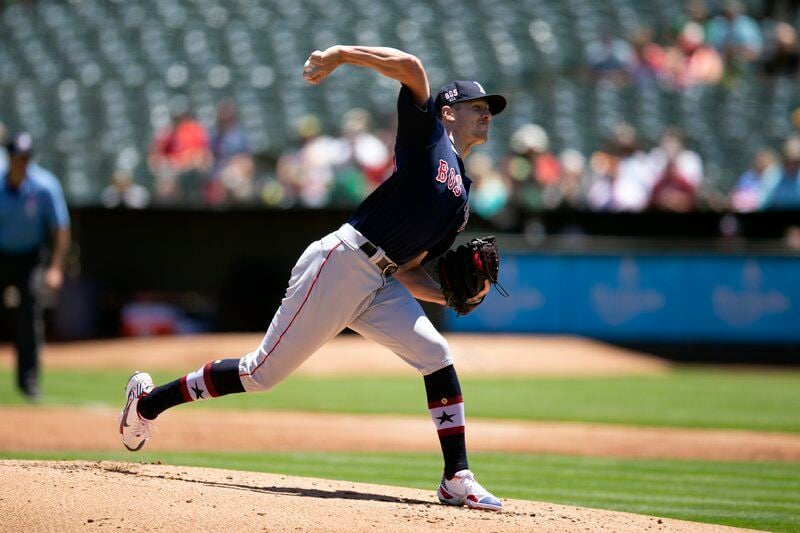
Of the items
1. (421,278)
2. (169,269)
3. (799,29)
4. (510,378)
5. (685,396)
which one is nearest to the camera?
(421,278)

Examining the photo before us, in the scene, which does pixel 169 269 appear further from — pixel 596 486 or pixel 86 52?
pixel 596 486

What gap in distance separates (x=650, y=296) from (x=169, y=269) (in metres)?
6.35

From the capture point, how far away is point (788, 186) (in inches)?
579

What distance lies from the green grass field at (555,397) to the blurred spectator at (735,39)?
6.36 meters

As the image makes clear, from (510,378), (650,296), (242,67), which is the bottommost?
(510,378)

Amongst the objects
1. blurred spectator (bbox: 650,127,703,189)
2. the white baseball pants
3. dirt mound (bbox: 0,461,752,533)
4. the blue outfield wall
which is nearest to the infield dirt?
dirt mound (bbox: 0,461,752,533)

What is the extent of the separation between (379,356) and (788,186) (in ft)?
18.1

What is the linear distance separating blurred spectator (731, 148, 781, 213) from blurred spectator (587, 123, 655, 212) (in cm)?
114

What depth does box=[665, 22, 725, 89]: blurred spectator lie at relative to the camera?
18219 mm

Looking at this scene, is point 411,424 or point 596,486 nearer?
point 596,486

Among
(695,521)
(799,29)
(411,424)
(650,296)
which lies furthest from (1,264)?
(799,29)

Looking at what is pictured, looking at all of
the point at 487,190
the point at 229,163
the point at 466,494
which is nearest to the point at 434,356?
the point at 466,494

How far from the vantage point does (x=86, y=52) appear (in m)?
19.7

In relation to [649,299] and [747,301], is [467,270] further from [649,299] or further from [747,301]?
[747,301]
